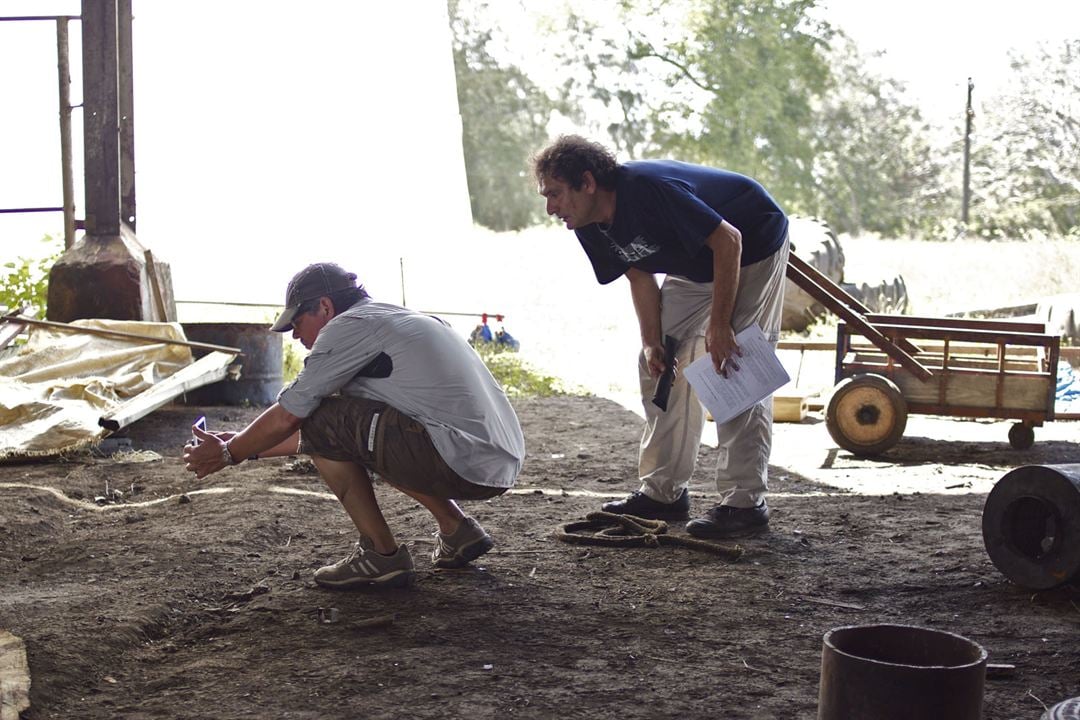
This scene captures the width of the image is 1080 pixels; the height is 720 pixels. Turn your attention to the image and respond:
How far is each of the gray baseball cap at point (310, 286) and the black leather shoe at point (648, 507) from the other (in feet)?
5.86

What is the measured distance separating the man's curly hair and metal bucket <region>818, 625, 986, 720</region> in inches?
87.1

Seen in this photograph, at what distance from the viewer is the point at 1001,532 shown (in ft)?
12.8

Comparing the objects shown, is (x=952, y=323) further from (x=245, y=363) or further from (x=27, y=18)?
(x=27, y=18)

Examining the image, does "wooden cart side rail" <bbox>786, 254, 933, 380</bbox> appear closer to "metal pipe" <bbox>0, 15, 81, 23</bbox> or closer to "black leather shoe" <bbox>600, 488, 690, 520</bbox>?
"black leather shoe" <bbox>600, 488, 690, 520</bbox>

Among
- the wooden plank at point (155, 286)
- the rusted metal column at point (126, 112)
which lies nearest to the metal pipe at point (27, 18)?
the rusted metal column at point (126, 112)

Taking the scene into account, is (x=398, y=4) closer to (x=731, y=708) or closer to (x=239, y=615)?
(x=239, y=615)

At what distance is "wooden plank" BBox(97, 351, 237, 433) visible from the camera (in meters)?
6.30

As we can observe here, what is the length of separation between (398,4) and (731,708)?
11.0 meters

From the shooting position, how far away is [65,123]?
8.81 metres

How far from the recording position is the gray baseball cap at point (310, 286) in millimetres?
3729

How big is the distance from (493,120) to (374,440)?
34.5 metres

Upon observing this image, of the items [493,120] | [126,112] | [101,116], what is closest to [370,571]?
[101,116]

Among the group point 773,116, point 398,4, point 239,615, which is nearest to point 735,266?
point 239,615

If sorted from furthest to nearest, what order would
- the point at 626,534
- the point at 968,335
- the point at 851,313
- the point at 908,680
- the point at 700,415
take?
the point at 968,335
the point at 851,313
the point at 700,415
the point at 626,534
the point at 908,680
